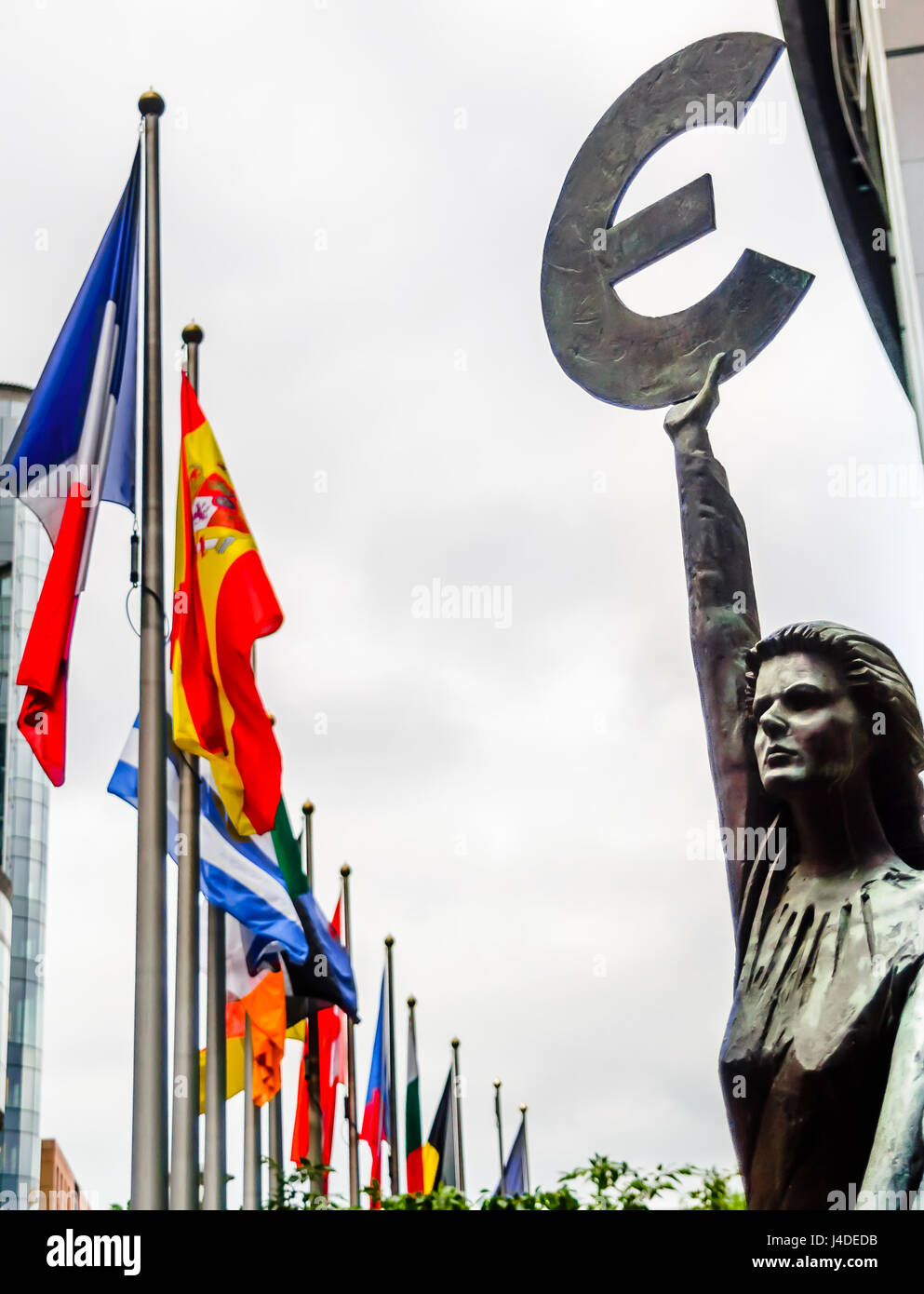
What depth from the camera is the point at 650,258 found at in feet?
48.0

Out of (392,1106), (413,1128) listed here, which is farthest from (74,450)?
(413,1128)

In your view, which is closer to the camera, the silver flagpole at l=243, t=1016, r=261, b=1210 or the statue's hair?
the statue's hair

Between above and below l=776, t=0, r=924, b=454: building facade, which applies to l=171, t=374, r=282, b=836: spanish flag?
below

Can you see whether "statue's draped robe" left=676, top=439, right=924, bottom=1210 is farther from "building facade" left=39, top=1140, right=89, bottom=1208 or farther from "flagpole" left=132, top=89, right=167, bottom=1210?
"building facade" left=39, top=1140, right=89, bottom=1208

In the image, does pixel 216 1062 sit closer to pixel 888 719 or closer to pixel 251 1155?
pixel 888 719

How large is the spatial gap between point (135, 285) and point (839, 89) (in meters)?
7.15

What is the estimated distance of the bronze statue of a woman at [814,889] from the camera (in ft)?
32.4

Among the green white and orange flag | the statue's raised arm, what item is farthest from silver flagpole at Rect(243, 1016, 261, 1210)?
the statue's raised arm

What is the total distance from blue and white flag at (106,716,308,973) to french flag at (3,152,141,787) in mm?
1974

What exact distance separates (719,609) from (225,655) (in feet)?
11.4

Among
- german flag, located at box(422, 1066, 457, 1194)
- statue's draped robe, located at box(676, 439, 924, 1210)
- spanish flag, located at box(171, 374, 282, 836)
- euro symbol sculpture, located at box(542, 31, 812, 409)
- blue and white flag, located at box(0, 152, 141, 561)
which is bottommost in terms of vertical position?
statue's draped robe, located at box(676, 439, 924, 1210)

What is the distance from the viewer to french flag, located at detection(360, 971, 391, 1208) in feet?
75.5

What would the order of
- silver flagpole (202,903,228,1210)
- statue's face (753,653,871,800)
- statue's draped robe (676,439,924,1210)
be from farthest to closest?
silver flagpole (202,903,228,1210)
statue's face (753,653,871,800)
statue's draped robe (676,439,924,1210)

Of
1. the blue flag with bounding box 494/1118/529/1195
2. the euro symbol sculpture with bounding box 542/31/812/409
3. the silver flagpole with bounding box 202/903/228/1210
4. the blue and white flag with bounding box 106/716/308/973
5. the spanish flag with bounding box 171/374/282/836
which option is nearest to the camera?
the spanish flag with bounding box 171/374/282/836
